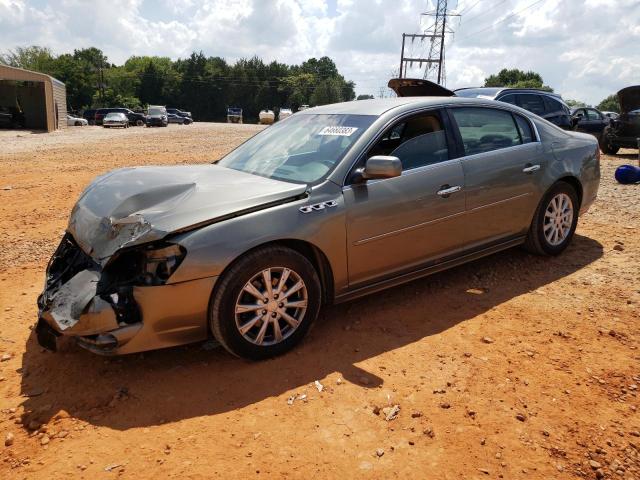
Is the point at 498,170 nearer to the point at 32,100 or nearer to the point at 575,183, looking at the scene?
the point at 575,183

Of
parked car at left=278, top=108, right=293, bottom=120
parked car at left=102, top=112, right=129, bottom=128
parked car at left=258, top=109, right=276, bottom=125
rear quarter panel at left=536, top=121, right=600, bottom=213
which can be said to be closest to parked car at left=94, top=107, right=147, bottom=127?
parked car at left=102, top=112, right=129, bottom=128

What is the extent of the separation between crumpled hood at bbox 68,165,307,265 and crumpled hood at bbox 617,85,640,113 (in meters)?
14.5

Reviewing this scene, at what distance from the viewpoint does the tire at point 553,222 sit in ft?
15.7

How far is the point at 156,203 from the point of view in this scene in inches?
128

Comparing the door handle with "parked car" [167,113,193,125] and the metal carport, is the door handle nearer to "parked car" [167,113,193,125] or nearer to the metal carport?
the metal carport

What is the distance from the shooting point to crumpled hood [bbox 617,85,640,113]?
565 inches

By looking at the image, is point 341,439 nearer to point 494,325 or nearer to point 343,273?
point 343,273

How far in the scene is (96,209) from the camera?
3.43 meters

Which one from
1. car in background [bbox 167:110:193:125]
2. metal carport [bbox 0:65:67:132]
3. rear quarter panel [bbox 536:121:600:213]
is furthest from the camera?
car in background [bbox 167:110:193:125]

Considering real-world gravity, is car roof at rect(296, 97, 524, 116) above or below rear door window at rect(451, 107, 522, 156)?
above

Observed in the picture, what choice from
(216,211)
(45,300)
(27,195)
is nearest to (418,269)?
(216,211)

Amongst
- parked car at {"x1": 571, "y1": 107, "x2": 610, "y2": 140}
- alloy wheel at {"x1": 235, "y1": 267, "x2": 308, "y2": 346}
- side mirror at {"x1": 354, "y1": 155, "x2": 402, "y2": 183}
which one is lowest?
alloy wheel at {"x1": 235, "y1": 267, "x2": 308, "y2": 346}

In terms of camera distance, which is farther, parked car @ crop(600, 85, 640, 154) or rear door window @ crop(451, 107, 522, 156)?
parked car @ crop(600, 85, 640, 154)

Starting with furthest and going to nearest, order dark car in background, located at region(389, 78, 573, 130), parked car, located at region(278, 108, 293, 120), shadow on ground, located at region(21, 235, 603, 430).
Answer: dark car in background, located at region(389, 78, 573, 130)
parked car, located at region(278, 108, 293, 120)
shadow on ground, located at region(21, 235, 603, 430)
